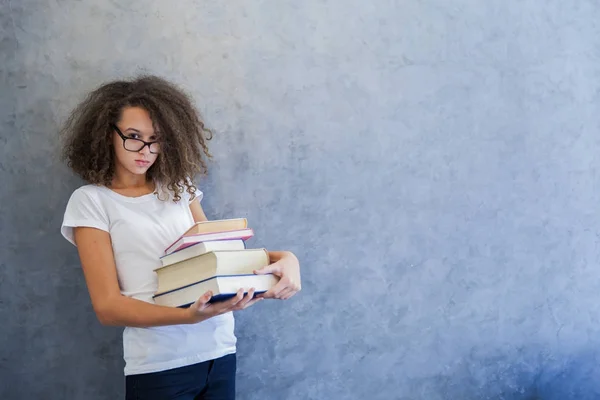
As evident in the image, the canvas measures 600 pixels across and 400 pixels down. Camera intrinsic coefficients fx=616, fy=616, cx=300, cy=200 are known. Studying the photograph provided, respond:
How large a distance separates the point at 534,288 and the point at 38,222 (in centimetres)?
138

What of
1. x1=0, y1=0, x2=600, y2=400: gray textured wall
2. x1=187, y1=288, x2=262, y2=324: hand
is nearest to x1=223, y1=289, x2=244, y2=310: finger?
x1=187, y1=288, x2=262, y2=324: hand

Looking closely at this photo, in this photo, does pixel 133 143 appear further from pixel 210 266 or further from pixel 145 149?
pixel 210 266

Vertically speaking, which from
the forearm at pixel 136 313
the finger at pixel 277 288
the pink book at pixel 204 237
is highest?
the pink book at pixel 204 237

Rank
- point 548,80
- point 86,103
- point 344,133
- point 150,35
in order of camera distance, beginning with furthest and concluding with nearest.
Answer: point 548,80 → point 344,133 → point 150,35 → point 86,103

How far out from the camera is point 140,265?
128cm

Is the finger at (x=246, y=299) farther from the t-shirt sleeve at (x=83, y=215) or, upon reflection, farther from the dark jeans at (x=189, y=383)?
the t-shirt sleeve at (x=83, y=215)

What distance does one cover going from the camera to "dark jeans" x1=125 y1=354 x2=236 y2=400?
1.24 meters

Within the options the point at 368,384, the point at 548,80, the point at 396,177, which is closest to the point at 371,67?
the point at 396,177

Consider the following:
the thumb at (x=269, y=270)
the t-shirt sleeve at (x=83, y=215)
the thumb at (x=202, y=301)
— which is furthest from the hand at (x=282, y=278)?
the t-shirt sleeve at (x=83, y=215)

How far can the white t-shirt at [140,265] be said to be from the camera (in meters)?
1.25

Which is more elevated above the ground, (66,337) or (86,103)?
(86,103)

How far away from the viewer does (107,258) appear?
1232 millimetres

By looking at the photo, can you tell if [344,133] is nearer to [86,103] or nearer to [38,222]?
[86,103]

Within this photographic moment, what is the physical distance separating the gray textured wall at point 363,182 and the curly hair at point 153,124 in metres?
0.11
